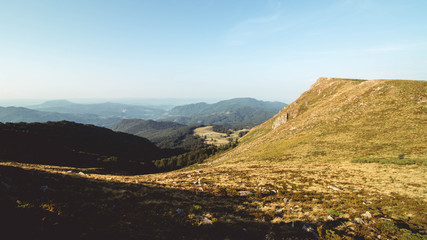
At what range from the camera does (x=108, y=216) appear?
11.1 m

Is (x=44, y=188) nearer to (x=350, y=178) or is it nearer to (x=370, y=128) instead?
(x=350, y=178)

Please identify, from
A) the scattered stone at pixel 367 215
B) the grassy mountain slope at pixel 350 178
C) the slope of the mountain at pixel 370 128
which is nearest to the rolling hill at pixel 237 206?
the scattered stone at pixel 367 215

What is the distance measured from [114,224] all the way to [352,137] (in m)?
63.0

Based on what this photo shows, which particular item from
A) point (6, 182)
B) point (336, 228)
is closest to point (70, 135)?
point (6, 182)

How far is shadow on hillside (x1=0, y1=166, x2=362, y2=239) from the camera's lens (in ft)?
27.9

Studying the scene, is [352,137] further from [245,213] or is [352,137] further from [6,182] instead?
[6,182]

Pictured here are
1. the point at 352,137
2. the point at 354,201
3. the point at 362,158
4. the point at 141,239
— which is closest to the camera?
the point at 141,239

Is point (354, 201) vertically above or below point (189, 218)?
below

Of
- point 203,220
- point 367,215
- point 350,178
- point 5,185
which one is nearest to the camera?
point 5,185

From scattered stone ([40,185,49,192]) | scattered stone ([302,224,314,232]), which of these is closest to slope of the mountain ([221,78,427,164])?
scattered stone ([302,224,314,232])

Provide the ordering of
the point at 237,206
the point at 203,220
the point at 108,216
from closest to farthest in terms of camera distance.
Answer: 1. the point at 108,216
2. the point at 203,220
3. the point at 237,206

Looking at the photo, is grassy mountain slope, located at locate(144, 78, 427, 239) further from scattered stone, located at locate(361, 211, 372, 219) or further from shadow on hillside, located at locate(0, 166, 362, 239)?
shadow on hillside, located at locate(0, 166, 362, 239)

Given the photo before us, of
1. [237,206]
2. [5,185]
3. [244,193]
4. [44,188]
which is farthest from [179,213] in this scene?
[5,185]

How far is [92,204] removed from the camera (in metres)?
12.8
